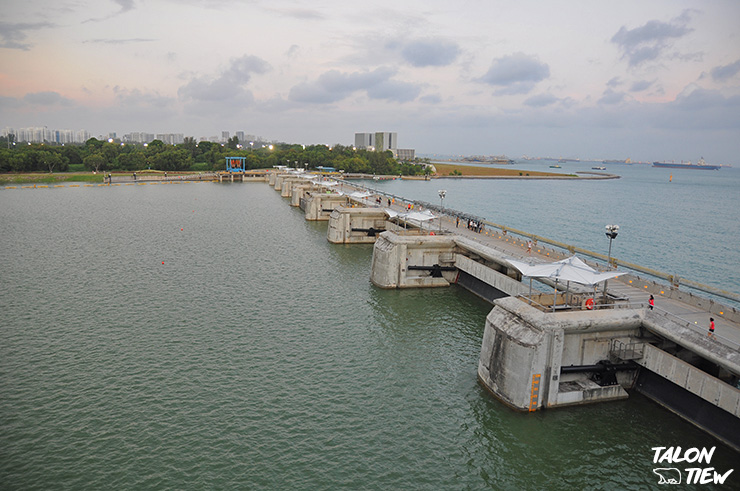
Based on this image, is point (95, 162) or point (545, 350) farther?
point (95, 162)

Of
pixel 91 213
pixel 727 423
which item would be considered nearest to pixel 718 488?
pixel 727 423

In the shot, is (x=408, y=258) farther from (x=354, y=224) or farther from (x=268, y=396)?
(x=354, y=224)

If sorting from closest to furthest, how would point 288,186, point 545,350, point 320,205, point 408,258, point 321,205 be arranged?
point 545,350 → point 408,258 → point 320,205 → point 321,205 → point 288,186

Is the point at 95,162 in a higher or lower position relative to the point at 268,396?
higher

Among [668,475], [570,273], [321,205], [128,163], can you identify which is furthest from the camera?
[128,163]

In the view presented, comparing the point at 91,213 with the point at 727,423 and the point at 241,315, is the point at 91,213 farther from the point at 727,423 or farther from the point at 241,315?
the point at 727,423

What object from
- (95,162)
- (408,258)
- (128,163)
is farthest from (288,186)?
(95,162)
